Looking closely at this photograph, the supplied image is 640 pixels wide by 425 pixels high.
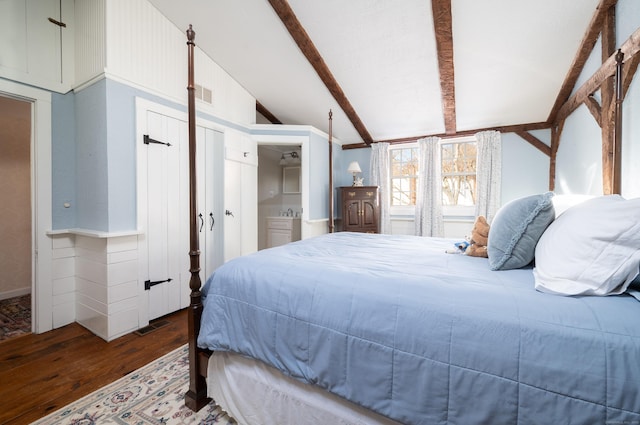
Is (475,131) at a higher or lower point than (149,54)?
lower

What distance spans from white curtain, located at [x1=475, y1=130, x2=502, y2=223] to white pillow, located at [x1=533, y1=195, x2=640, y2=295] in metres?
3.48

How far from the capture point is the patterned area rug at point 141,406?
4.66ft

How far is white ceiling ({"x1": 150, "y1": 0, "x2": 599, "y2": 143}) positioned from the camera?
2.62 m

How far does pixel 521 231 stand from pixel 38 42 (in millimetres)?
3834

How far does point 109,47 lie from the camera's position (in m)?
2.25

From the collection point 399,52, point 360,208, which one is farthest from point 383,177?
point 399,52

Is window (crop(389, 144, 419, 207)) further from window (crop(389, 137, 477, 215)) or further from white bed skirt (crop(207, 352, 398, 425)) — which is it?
white bed skirt (crop(207, 352, 398, 425))

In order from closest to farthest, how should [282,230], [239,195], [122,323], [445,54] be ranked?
[122,323], [445,54], [239,195], [282,230]

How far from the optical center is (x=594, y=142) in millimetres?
2760

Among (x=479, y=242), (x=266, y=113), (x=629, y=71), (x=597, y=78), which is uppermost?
(x=266, y=113)

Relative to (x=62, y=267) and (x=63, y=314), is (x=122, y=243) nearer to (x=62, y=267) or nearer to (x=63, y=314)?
(x=62, y=267)

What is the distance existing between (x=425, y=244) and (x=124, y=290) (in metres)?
2.57

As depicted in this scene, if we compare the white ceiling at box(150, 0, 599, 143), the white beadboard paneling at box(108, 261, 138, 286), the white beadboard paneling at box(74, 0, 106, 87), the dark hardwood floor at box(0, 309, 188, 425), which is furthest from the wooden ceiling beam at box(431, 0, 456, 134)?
the dark hardwood floor at box(0, 309, 188, 425)

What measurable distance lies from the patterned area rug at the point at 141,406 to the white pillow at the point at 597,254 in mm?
1633
